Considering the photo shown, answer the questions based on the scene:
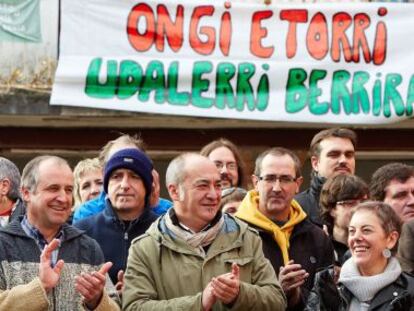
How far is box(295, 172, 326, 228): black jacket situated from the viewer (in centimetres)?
827

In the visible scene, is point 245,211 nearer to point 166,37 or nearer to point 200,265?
point 200,265

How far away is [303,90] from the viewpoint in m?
11.8

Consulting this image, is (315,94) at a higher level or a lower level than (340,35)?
lower

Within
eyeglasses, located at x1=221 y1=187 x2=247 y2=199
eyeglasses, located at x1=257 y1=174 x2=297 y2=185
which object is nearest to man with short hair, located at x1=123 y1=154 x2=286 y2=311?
eyeglasses, located at x1=257 y1=174 x2=297 y2=185

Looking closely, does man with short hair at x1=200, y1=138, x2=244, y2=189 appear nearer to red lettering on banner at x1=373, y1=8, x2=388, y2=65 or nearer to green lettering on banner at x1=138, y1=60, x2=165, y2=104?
green lettering on banner at x1=138, y1=60, x2=165, y2=104

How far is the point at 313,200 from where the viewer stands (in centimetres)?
844

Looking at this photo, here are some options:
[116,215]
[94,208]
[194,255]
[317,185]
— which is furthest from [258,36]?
[194,255]

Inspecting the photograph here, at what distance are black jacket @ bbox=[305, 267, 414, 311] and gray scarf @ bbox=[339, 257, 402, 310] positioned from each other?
0.08ft

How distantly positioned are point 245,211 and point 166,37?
4.72 m

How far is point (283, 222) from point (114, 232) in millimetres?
935

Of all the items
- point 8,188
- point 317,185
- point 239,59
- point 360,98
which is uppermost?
point 239,59

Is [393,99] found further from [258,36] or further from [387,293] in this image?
[387,293]

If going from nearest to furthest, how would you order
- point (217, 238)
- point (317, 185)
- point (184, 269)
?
point (184, 269) < point (217, 238) < point (317, 185)

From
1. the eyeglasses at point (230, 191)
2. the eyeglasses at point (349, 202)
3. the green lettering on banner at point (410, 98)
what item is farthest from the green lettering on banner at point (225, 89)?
the eyeglasses at point (349, 202)
